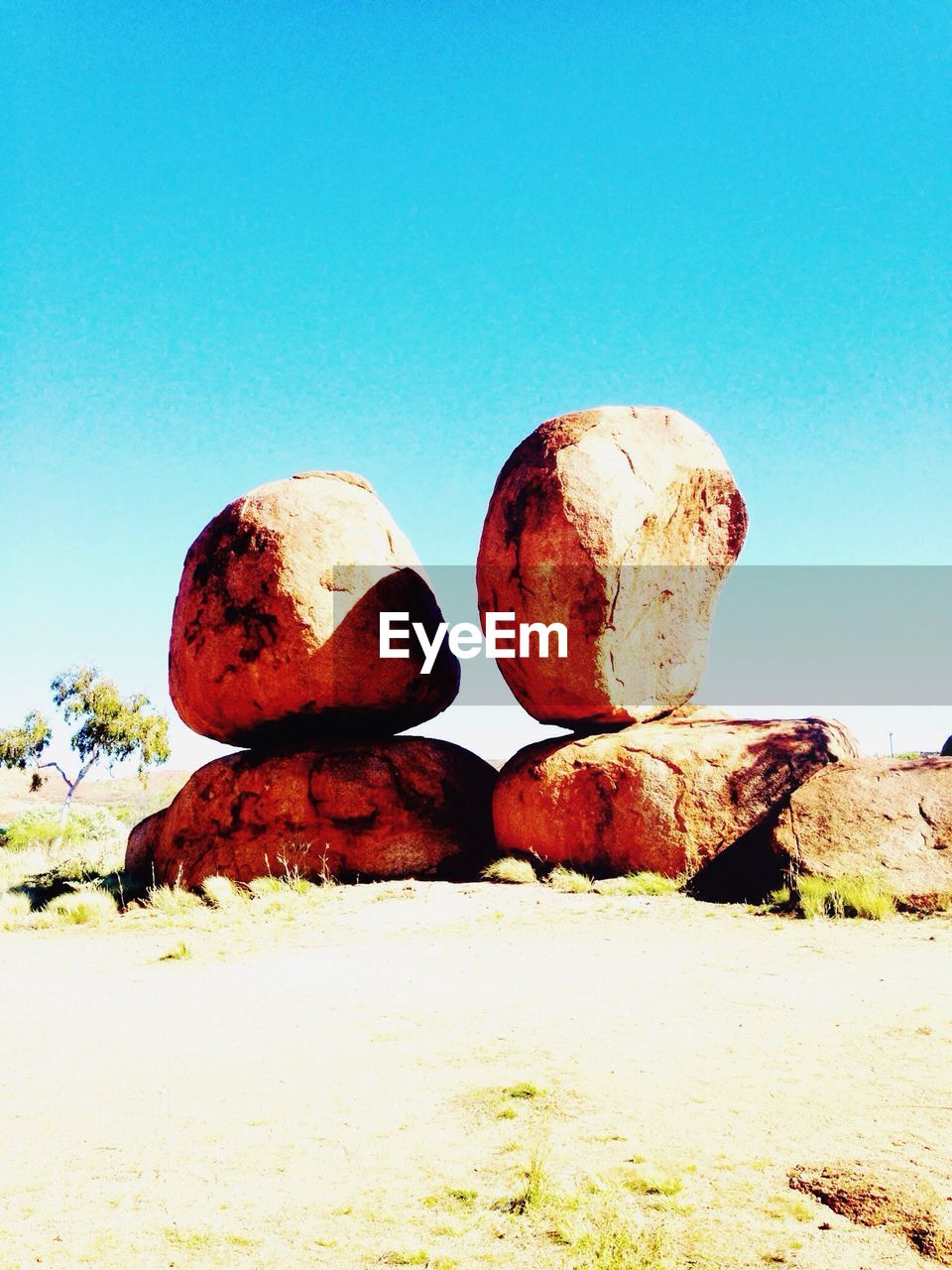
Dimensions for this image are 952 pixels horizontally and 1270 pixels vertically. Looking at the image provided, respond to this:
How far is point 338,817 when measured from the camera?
11.0m

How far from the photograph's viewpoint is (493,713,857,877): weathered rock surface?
999 centimetres

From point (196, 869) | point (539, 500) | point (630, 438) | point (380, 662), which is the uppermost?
point (630, 438)

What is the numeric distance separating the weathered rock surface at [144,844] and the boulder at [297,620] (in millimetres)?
1561

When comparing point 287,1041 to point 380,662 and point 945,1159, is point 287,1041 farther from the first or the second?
point 380,662

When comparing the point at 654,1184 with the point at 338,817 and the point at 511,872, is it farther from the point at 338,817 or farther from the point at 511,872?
the point at 338,817

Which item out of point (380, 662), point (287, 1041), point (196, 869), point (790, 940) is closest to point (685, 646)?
point (380, 662)

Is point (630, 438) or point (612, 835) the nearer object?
point (612, 835)

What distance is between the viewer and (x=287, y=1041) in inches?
215

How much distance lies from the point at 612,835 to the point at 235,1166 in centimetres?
678

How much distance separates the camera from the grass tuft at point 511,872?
33.3 feet

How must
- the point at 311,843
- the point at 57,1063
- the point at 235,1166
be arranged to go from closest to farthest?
1. the point at 235,1166
2. the point at 57,1063
3. the point at 311,843

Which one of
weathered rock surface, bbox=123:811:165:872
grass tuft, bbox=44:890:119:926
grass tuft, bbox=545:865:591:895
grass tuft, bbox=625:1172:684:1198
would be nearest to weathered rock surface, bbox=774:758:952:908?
grass tuft, bbox=545:865:591:895

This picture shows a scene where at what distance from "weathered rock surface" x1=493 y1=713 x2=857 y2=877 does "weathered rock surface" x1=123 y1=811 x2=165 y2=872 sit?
487 centimetres

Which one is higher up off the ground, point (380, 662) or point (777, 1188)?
point (380, 662)
